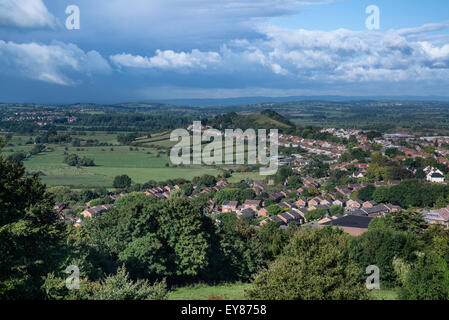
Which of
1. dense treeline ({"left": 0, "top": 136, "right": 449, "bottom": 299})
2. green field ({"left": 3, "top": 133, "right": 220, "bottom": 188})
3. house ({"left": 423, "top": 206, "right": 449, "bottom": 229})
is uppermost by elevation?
dense treeline ({"left": 0, "top": 136, "right": 449, "bottom": 299})

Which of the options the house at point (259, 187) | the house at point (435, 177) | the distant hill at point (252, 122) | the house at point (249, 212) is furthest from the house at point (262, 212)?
the distant hill at point (252, 122)

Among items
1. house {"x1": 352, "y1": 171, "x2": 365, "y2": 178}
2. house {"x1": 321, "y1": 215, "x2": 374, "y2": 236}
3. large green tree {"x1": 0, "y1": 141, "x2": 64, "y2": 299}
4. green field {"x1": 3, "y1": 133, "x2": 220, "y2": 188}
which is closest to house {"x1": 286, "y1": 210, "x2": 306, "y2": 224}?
house {"x1": 321, "y1": 215, "x2": 374, "y2": 236}

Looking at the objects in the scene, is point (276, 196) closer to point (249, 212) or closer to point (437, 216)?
point (249, 212)

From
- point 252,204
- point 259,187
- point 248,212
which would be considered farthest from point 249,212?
point 259,187

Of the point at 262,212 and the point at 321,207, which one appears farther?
the point at 262,212

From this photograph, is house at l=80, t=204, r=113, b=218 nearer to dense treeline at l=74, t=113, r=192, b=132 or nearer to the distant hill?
the distant hill

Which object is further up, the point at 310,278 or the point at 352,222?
the point at 310,278

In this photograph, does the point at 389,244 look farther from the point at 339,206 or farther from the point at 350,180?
the point at 350,180
